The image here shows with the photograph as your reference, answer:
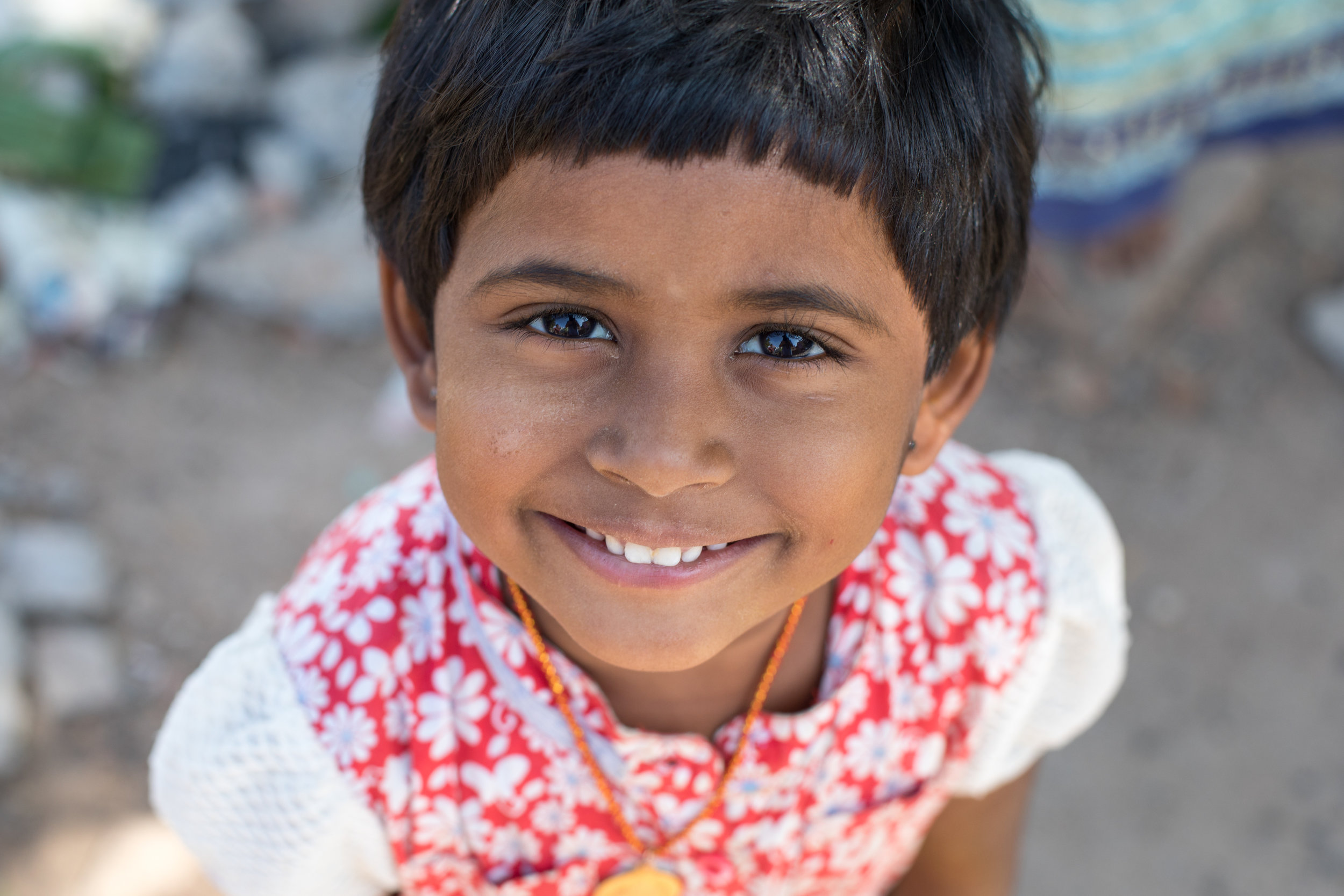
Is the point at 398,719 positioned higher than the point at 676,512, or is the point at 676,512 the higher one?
the point at 676,512

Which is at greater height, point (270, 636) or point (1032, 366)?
point (1032, 366)

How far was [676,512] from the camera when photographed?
38.6 inches

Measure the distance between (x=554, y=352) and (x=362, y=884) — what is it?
24.9 inches

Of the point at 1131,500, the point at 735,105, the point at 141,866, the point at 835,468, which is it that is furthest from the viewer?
the point at 1131,500

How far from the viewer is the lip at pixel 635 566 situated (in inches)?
40.8

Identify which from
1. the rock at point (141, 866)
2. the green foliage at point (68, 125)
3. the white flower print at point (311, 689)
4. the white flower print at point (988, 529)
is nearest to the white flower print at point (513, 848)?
the white flower print at point (311, 689)

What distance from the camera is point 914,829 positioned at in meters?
1.42

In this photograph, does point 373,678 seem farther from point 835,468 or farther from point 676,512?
point 835,468

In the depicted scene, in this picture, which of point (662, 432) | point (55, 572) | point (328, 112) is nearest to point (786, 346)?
point (662, 432)

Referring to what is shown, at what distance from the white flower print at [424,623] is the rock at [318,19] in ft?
8.76

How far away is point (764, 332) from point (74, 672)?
5.71 ft

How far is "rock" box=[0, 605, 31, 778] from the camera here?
2053 mm

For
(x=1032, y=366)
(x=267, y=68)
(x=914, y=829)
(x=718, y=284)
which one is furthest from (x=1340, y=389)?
(x=267, y=68)

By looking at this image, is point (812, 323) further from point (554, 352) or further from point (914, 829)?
point (914, 829)
